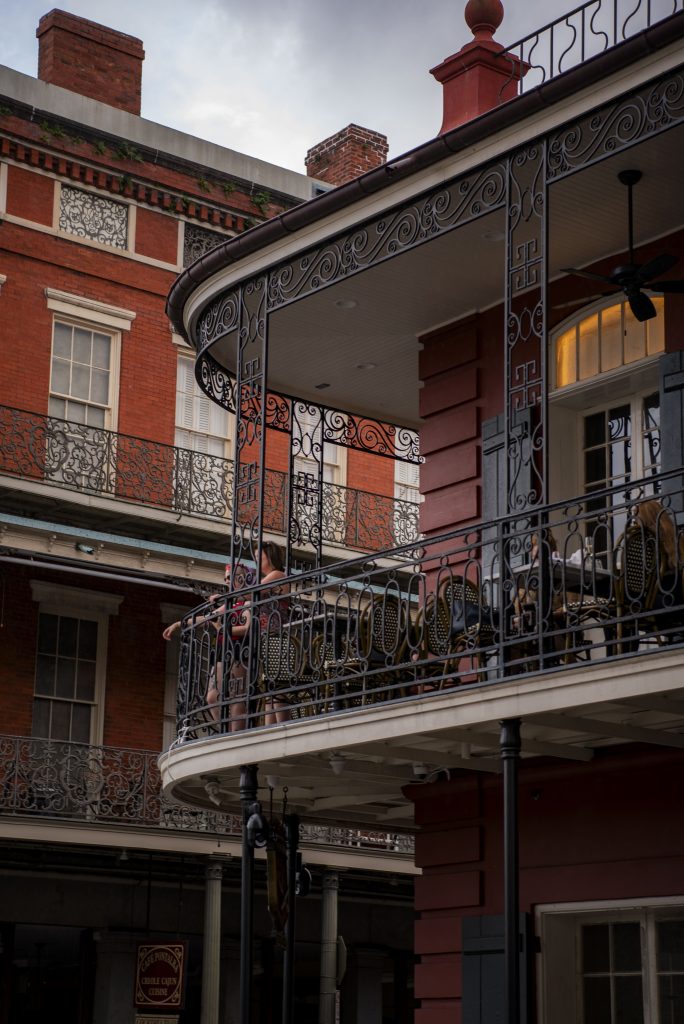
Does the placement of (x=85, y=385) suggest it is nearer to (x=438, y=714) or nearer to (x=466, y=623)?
(x=466, y=623)

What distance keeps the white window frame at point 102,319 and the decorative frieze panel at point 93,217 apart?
98 cm

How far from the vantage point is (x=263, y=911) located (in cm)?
2228

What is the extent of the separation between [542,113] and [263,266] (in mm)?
3131

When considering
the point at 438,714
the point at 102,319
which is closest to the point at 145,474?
the point at 102,319

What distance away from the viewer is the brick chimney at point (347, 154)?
27.0 m

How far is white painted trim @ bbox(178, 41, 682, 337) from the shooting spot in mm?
9484

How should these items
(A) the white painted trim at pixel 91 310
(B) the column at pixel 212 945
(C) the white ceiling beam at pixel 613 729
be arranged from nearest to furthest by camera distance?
(C) the white ceiling beam at pixel 613 729 → (B) the column at pixel 212 945 → (A) the white painted trim at pixel 91 310

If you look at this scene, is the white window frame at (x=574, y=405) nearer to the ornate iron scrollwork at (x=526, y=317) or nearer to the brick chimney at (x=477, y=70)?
the ornate iron scrollwork at (x=526, y=317)

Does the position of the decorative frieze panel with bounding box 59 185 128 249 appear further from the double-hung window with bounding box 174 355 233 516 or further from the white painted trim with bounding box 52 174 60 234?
the double-hung window with bounding box 174 355 233 516

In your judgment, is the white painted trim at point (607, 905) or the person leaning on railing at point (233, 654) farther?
the person leaning on railing at point (233, 654)

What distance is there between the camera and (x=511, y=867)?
909cm

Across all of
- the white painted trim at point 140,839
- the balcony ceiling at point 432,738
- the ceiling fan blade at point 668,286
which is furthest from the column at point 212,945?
the ceiling fan blade at point 668,286

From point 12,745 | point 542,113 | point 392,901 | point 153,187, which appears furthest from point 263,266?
point 392,901

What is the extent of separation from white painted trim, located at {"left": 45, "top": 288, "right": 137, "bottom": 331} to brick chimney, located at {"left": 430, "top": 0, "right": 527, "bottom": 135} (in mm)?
9887
